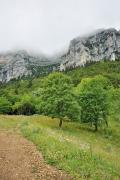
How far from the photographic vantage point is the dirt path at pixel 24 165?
827 inches

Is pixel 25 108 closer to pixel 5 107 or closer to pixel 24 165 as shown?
pixel 5 107

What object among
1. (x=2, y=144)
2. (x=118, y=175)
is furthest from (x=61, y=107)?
(x=118, y=175)

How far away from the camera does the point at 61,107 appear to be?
7200cm

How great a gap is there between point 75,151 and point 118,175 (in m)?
4.78

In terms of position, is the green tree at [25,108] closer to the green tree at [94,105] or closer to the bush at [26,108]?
the bush at [26,108]

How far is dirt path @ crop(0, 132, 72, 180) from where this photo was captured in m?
21.0

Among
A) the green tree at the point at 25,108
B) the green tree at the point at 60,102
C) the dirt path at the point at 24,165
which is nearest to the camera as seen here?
the dirt path at the point at 24,165

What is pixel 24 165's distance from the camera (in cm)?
2300

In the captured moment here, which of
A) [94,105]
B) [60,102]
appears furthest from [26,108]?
[60,102]

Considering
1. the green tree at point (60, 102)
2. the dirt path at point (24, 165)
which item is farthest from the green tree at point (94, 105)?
the dirt path at point (24, 165)

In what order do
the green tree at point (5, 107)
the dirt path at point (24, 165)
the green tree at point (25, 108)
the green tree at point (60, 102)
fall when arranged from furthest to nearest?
the green tree at point (5, 107) < the green tree at point (25, 108) < the green tree at point (60, 102) < the dirt path at point (24, 165)

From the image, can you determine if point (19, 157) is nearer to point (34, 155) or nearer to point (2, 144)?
point (34, 155)

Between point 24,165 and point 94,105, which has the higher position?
point 94,105

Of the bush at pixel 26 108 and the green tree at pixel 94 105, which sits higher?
the green tree at pixel 94 105
